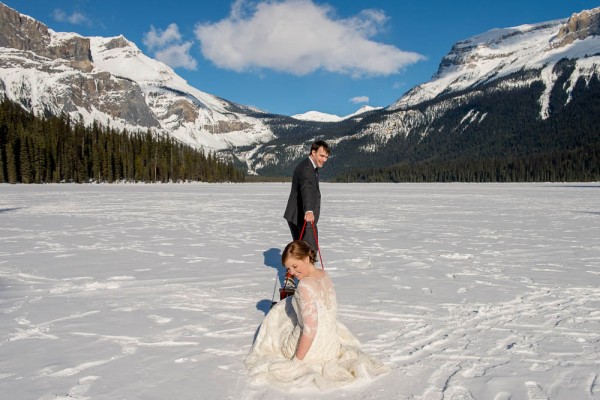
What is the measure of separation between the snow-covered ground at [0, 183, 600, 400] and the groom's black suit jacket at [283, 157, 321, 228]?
1418 mm

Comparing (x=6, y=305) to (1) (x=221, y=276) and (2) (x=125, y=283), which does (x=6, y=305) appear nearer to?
(2) (x=125, y=283)

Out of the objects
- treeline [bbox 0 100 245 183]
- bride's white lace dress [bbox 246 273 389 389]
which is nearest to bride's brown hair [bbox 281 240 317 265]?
Result: bride's white lace dress [bbox 246 273 389 389]

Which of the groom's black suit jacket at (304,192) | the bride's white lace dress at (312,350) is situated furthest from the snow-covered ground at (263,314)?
the groom's black suit jacket at (304,192)

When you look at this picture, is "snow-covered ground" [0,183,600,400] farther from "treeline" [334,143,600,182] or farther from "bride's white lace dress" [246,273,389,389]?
"treeline" [334,143,600,182]

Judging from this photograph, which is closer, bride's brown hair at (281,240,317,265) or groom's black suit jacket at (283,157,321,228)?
bride's brown hair at (281,240,317,265)

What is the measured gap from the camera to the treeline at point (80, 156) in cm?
7456

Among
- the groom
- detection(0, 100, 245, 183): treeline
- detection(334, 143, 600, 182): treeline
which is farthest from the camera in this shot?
detection(334, 143, 600, 182): treeline

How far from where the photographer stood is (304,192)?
664 centimetres

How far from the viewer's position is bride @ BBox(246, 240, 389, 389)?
12.6 feet

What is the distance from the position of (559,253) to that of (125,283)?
9835 millimetres

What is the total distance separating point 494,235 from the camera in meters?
13.7

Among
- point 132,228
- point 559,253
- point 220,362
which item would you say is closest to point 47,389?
point 220,362

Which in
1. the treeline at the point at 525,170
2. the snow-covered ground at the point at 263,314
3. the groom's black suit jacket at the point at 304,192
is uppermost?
the treeline at the point at 525,170

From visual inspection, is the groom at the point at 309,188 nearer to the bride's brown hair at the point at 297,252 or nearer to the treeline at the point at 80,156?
the bride's brown hair at the point at 297,252
